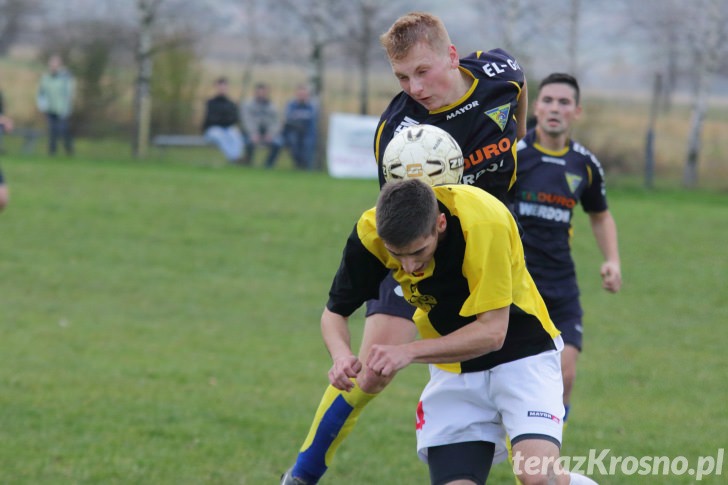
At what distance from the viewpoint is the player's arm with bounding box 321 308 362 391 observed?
3.88 meters

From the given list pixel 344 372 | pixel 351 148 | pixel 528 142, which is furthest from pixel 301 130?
pixel 344 372

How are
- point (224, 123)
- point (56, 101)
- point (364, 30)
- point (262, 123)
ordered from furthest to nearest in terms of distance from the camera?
point (364, 30), point (224, 123), point (262, 123), point (56, 101)

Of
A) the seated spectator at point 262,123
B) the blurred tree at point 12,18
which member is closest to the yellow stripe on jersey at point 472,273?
the seated spectator at point 262,123

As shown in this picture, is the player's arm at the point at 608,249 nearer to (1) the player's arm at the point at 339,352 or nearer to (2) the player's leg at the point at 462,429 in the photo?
(2) the player's leg at the point at 462,429

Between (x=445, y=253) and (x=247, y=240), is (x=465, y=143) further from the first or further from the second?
(x=247, y=240)

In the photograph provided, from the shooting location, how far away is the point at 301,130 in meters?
21.5

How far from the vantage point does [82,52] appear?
82.2ft

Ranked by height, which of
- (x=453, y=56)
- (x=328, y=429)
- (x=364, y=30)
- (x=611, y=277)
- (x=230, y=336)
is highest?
(x=364, y=30)

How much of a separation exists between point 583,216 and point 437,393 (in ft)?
40.4

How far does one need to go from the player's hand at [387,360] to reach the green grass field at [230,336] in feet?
6.63

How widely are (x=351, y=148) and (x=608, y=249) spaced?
14681 mm

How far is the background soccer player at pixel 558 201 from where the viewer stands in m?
6.00

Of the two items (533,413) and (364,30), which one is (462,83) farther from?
(364,30)

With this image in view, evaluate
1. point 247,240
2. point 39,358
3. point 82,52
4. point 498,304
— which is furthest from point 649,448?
point 82,52
